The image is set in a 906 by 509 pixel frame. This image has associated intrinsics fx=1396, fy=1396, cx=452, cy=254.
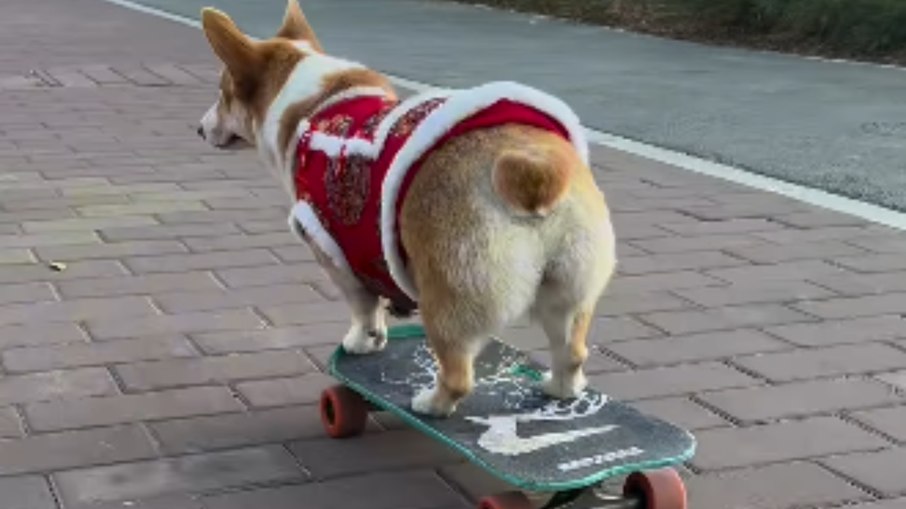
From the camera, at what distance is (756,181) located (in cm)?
718

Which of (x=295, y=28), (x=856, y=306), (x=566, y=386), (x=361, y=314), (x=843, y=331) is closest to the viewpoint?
(x=566, y=386)

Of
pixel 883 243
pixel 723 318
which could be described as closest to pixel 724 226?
pixel 883 243

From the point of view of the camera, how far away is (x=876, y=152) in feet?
26.1

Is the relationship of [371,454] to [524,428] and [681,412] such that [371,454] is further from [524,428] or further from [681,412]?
[681,412]

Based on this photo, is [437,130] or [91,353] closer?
[437,130]

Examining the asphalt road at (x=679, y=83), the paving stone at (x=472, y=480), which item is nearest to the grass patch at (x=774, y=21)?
the asphalt road at (x=679, y=83)

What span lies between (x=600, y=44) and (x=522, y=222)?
37.3 feet

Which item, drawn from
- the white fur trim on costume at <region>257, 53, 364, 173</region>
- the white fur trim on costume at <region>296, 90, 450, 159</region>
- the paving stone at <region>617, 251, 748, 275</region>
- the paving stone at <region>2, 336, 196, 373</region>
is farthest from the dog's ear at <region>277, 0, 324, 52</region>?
the paving stone at <region>617, 251, 748, 275</region>

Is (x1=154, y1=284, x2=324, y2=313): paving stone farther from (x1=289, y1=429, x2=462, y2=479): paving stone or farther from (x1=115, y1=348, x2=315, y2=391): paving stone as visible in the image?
(x1=289, y1=429, x2=462, y2=479): paving stone

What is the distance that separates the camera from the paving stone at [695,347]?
4.36m

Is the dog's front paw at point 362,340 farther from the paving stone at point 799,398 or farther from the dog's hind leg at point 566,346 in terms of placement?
the paving stone at point 799,398

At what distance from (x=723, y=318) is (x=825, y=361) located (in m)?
0.53

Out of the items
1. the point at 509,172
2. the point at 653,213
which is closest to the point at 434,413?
the point at 509,172

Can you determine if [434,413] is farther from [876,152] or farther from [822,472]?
[876,152]
